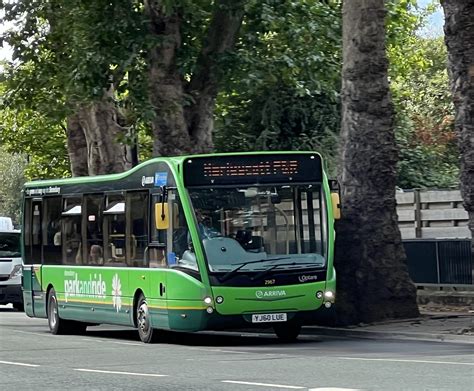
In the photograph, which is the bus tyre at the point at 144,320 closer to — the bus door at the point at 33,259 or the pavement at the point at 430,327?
the pavement at the point at 430,327

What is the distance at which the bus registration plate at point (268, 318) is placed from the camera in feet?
63.7

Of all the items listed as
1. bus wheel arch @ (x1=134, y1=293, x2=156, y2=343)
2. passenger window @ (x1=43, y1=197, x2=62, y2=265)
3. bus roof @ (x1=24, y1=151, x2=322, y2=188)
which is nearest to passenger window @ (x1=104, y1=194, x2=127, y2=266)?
bus roof @ (x1=24, y1=151, x2=322, y2=188)

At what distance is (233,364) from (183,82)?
12.4 meters

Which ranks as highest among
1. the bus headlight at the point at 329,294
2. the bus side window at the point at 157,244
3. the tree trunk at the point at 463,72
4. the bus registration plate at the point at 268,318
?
the tree trunk at the point at 463,72

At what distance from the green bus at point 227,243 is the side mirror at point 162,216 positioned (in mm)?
15

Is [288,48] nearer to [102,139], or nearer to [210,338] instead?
[102,139]

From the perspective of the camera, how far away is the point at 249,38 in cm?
2866

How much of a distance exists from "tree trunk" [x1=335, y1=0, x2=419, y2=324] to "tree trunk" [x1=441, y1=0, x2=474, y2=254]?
3358 millimetres

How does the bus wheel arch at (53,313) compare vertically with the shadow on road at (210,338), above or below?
above

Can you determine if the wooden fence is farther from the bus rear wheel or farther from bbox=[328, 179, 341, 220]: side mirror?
the bus rear wheel

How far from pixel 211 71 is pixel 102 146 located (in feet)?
24.4

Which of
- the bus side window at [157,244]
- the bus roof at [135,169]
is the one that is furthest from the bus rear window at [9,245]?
the bus side window at [157,244]

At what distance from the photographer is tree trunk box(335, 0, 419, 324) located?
22391 mm

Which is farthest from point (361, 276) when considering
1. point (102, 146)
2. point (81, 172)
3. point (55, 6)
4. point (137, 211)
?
point (81, 172)
